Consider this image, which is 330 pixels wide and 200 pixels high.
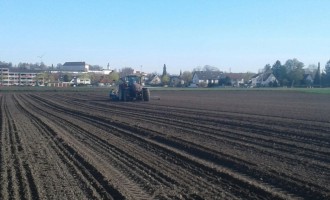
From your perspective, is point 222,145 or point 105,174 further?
point 222,145

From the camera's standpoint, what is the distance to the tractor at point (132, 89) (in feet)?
142

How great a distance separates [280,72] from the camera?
129m

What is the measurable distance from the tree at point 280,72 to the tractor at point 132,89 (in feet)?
270

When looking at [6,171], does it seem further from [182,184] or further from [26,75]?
[26,75]

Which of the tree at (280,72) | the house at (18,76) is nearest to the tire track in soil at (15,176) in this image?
the tree at (280,72)

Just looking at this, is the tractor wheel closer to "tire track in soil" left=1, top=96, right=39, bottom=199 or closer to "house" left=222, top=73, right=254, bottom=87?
"tire track in soil" left=1, top=96, right=39, bottom=199

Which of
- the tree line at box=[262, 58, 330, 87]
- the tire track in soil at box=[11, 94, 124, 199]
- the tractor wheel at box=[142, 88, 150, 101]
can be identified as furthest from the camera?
the tree line at box=[262, 58, 330, 87]

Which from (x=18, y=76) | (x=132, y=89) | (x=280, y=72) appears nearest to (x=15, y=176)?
(x=132, y=89)

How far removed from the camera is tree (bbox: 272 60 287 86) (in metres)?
124

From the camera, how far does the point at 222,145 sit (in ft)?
48.5

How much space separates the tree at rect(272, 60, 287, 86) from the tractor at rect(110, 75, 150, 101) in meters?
82.3

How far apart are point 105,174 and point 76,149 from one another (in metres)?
4.14

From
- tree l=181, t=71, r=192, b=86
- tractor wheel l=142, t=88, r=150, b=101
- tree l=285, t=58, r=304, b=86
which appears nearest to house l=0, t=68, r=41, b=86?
tree l=181, t=71, r=192, b=86

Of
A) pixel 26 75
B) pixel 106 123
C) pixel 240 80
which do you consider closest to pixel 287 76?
pixel 240 80
